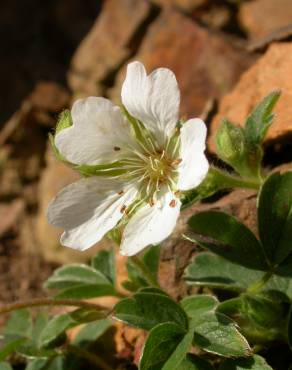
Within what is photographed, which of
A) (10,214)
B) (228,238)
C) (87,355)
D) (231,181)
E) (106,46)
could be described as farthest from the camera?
(106,46)

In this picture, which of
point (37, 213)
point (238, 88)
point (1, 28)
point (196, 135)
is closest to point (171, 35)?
point (238, 88)

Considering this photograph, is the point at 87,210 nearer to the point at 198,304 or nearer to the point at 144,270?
the point at 144,270

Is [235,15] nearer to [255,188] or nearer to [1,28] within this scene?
[1,28]

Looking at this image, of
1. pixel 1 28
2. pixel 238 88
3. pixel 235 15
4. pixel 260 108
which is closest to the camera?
pixel 260 108

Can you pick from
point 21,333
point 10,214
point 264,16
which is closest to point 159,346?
point 21,333

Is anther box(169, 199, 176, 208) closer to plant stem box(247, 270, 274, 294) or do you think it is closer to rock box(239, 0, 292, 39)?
plant stem box(247, 270, 274, 294)
